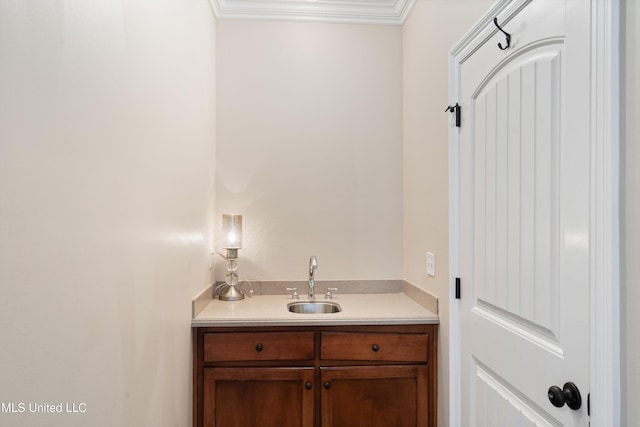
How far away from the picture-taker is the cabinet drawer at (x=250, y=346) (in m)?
2.13

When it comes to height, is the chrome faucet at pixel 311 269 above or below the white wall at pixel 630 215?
below

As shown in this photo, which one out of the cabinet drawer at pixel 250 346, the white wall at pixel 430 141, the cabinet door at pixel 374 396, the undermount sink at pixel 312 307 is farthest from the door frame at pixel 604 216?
the undermount sink at pixel 312 307

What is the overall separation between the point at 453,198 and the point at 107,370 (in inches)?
57.0

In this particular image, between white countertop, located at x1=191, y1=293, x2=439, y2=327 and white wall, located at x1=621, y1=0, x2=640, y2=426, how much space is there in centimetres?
121

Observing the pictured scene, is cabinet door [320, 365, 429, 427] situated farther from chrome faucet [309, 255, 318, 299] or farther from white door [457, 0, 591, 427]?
chrome faucet [309, 255, 318, 299]

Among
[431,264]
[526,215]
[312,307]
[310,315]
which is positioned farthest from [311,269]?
[526,215]

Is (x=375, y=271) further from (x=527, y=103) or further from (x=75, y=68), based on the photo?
(x=75, y=68)

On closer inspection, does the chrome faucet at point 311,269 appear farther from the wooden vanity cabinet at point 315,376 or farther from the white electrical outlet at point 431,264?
the white electrical outlet at point 431,264

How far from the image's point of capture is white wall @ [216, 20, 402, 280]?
109 inches

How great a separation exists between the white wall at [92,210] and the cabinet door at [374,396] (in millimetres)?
745

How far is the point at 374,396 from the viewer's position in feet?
7.12

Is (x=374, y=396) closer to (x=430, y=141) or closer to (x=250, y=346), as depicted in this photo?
(x=250, y=346)

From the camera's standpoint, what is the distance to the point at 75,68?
3.21ft

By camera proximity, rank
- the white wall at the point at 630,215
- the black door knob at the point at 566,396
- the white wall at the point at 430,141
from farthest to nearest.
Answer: the white wall at the point at 430,141 → the black door knob at the point at 566,396 → the white wall at the point at 630,215
